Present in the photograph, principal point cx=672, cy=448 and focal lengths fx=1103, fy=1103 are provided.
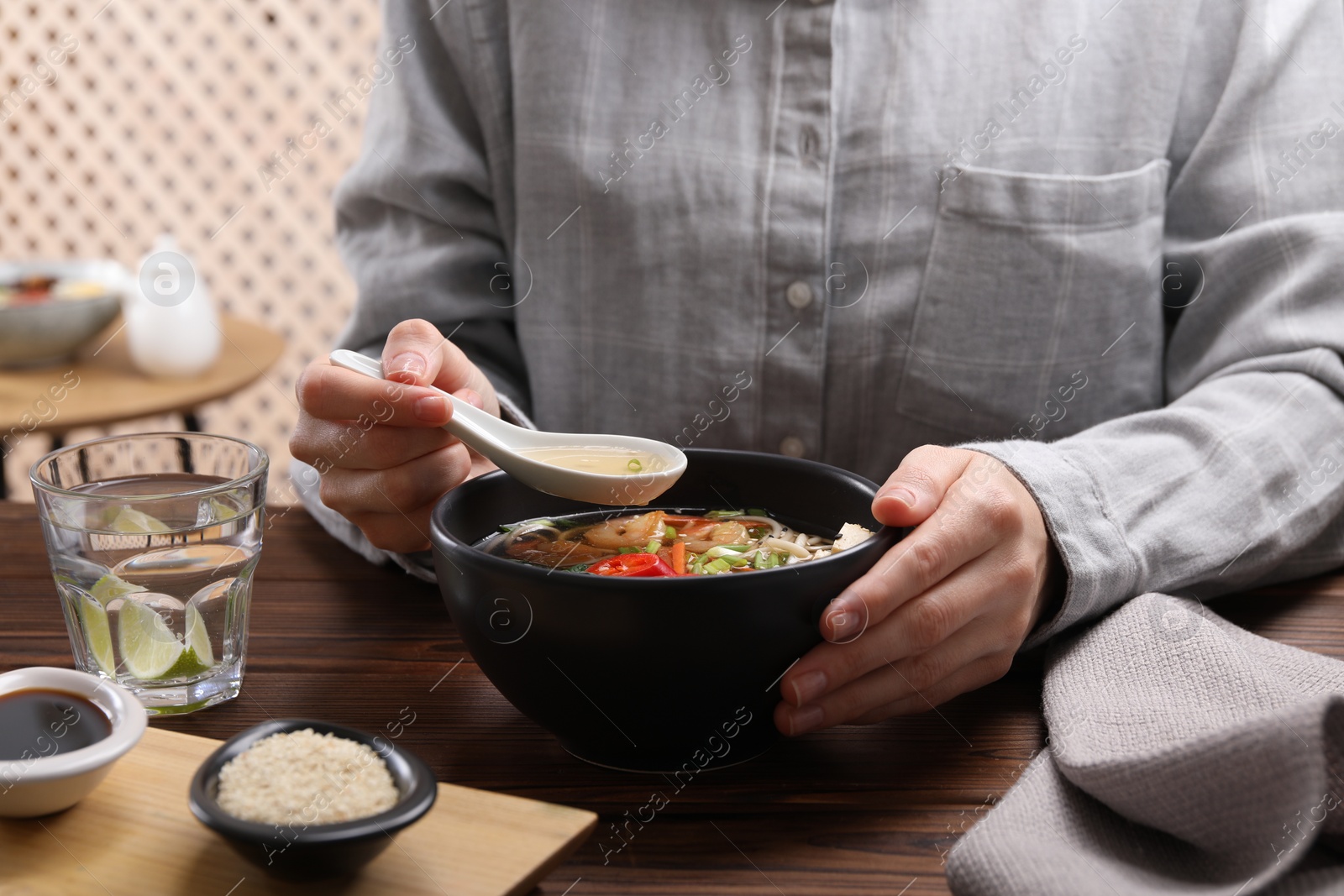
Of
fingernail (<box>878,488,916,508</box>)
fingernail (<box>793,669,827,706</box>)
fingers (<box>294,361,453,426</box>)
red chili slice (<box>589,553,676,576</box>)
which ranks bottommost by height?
fingernail (<box>793,669,827,706</box>)

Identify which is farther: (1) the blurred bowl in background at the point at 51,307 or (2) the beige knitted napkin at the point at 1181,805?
(1) the blurred bowl in background at the point at 51,307

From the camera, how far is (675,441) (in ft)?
3.84

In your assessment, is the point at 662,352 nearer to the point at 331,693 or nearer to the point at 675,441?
the point at 675,441

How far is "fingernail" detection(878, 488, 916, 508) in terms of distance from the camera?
636mm

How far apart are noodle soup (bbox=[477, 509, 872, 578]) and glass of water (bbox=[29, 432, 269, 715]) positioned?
0.54 feet

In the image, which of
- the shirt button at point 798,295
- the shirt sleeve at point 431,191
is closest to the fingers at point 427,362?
the shirt sleeve at point 431,191

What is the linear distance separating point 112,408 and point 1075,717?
1.61 m

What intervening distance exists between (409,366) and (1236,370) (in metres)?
0.69

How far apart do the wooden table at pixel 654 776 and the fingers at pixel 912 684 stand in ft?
0.06

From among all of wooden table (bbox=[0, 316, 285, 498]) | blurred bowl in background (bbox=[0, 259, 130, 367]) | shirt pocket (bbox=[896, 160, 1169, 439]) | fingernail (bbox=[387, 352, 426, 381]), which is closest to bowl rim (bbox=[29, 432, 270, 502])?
fingernail (bbox=[387, 352, 426, 381])

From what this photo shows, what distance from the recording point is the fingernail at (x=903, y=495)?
0.64m

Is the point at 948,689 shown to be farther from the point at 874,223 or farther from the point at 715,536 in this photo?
the point at 874,223

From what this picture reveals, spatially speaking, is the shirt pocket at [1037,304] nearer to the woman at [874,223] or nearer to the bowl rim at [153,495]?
the woman at [874,223]

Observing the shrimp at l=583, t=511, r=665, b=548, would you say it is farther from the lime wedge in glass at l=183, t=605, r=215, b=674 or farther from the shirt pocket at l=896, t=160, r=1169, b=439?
the shirt pocket at l=896, t=160, r=1169, b=439
